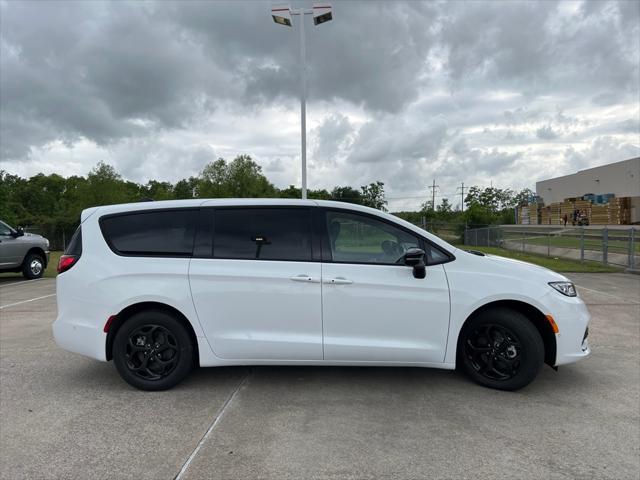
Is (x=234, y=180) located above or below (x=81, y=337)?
above

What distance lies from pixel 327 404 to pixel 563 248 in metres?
19.0

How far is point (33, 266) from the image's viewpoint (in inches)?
501

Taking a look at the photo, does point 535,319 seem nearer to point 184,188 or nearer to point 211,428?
point 211,428

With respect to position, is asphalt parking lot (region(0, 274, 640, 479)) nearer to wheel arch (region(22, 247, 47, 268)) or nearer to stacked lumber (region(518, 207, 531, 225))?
wheel arch (region(22, 247, 47, 268))

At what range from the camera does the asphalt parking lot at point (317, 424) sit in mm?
2850

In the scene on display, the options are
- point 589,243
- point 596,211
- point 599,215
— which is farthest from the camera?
point 596,211

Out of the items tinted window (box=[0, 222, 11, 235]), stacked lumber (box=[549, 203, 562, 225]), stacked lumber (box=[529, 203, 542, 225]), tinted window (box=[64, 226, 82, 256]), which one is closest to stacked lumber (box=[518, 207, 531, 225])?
stacked lumber (box=[529, 203, 542, 225])

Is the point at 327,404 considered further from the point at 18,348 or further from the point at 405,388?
the point at 18,348

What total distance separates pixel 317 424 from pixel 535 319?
7.10 ft

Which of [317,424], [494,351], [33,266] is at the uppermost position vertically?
[33,266]

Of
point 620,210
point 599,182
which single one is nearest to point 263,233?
point 620,210

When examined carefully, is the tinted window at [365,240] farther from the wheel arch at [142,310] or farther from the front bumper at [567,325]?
the wheel arch at [142,310]

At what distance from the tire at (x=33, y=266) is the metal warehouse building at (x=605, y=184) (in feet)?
159

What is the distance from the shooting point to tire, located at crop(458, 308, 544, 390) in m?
3.90
